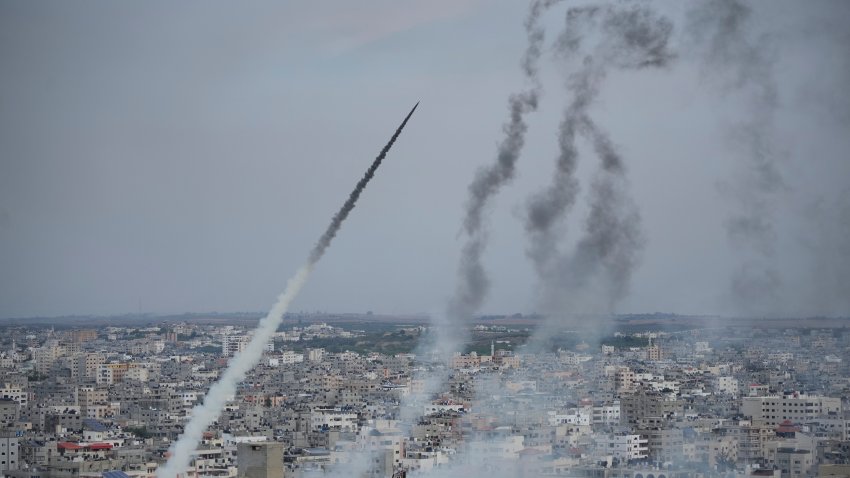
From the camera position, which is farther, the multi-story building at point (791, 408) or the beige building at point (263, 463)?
the multi-story building at point (791, 408)

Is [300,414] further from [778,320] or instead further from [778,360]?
[778,360]

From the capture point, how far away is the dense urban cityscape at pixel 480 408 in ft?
94.1

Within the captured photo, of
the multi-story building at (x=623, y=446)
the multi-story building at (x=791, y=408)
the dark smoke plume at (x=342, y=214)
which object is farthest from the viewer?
the multi-story building at (x=791, y=408)

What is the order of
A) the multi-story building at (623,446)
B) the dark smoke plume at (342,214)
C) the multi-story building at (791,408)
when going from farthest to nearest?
the multi-story building at (791,408), the multi-story building at (623,446), the dark smoke plume at (342,214)

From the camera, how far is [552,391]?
41.7 meters

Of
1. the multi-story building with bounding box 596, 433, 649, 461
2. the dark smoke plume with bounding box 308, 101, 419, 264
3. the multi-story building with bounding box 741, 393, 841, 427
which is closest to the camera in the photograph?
the dark smoke plume with bounding box 308, 101, 419, 264

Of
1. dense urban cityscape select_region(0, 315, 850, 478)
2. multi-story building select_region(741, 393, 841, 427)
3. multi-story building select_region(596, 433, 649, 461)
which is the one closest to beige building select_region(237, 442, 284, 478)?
dense urban cityscape select_region(0, 315, 850, 478)

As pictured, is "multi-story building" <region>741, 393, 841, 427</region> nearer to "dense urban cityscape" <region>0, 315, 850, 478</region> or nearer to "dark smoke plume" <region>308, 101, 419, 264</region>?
"dense urban cityscape" <region>0, 315, 850, 478</region>

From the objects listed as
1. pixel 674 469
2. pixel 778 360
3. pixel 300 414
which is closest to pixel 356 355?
pixel 778 360

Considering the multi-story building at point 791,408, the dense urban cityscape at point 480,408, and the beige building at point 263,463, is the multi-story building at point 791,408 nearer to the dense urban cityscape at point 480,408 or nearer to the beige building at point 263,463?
the dense urban cityscape at point 480,408

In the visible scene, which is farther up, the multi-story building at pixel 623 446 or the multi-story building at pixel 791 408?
the multi-story building at pixel 791 408

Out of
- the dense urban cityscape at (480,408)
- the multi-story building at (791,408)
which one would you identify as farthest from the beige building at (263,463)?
the multi-story building at (791,408)

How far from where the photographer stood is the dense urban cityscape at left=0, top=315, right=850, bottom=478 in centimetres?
2869

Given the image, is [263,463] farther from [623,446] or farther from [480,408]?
[480,408]
